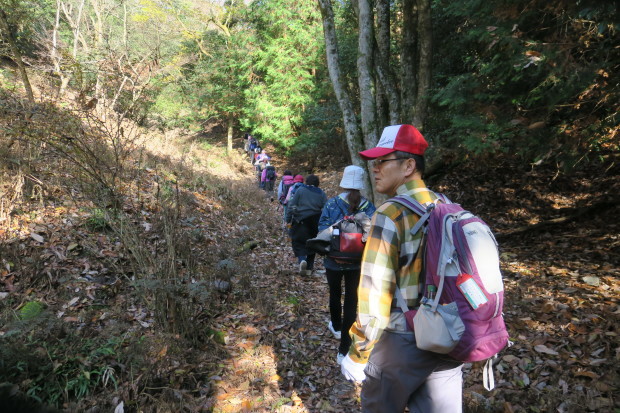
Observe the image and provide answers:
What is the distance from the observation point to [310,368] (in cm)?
416

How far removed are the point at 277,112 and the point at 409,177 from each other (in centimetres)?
1892

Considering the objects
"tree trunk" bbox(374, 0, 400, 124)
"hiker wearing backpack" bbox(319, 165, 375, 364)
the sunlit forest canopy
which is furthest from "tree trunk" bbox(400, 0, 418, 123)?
"hiker wearing backpack" bbox(319, 165, 375, 364)

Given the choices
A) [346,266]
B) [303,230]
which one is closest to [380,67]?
[303,230]

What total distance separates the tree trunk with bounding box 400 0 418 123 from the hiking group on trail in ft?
27.9

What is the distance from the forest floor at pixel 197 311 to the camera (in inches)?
126

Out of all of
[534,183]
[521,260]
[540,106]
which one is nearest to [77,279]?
[521,260]

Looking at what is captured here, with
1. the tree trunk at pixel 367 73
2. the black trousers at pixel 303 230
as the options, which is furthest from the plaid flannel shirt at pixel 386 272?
the tree trunk at pixel 367 73

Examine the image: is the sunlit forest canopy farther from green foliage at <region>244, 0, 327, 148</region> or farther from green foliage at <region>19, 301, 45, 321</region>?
green foliage at <region>19, 301, 45, 321</region>

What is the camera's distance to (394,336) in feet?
5.87

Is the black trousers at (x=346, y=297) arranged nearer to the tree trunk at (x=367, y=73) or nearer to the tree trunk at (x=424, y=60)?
the tree trunk at (x=367, y=73)

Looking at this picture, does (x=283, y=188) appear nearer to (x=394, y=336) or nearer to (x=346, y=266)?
(x=346, y=266)

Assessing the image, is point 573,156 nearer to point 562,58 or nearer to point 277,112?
point 562,58

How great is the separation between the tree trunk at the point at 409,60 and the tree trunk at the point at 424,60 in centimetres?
46

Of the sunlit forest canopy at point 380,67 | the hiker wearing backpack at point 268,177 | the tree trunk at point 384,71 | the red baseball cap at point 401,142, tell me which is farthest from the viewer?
the hiker wearing backpack at point 268,177
